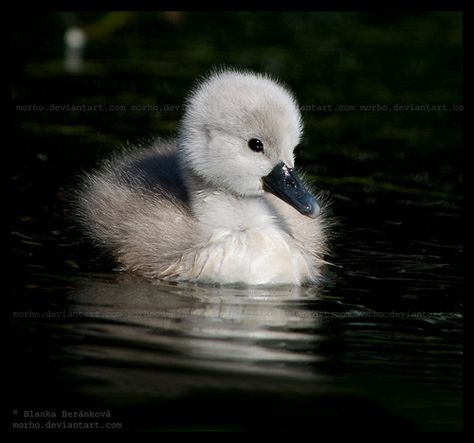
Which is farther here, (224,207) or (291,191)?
(224,207)

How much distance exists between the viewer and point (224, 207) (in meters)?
7.68

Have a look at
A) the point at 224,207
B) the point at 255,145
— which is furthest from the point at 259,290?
the point at 255,145

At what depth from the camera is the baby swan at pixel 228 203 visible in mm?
7480

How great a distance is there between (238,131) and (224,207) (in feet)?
1.58

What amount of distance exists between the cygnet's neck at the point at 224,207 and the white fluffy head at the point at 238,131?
5 centimetres

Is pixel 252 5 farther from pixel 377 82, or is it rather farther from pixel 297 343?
pixel 297 343

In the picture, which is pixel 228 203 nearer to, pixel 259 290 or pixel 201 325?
pixel 259 290

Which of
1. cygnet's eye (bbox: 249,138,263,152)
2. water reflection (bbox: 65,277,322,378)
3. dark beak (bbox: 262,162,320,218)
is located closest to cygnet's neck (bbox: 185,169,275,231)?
dark beak (bbox: 262,162,320,218)

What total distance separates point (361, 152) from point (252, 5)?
5.20 ft

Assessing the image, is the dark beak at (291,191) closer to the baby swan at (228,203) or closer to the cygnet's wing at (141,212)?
the baby swan at (228,203)

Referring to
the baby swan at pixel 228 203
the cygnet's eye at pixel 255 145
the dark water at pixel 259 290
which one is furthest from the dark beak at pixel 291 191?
the dark water at pixel 259 290

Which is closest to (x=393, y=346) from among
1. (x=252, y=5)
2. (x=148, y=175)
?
(x=148, y=175)

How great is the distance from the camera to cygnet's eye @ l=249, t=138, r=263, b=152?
7578 millimetres

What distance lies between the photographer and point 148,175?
821 centimetres
